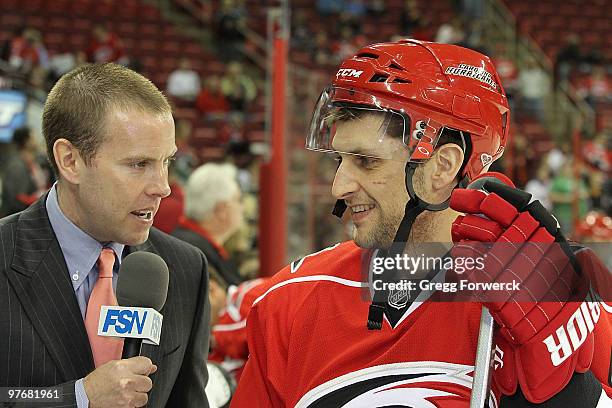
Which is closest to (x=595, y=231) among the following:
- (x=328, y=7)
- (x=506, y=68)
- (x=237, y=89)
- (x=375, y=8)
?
(x=237, y=89)

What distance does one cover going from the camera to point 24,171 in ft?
23.0

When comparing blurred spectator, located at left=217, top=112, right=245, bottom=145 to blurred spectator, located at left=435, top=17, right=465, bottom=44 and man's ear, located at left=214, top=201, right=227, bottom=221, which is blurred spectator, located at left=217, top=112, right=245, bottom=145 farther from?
man's ear, located at left=214, top=201, right=227, bottom=221

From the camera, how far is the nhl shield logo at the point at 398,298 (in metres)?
1.79

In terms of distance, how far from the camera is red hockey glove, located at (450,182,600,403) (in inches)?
56.8

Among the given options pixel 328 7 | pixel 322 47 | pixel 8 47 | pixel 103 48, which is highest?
pixel 328 7

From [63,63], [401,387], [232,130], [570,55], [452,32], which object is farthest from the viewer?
[570,55]

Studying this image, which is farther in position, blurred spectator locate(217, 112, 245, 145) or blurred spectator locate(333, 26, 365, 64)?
blurred spectator locate(333, 26, 365, 64)

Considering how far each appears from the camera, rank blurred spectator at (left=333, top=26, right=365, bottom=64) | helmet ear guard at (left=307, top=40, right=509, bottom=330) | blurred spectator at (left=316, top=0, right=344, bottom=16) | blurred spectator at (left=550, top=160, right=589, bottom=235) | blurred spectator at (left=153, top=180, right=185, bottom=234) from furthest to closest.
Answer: blurred spectator at (left=316, top=0, right=344, bottom=16)
blurred spectator at (left=333, top=26, right=365, bottom=64)
blurred spectator at (left=550, top=160, right=589, bottom=235)
blurred spectator at (left=153, top=180, right=185, bottom=234)
helmet ear guard at (left=307, top=40, right=509, bottom=330)

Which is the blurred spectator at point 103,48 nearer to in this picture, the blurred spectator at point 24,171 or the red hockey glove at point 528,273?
the blurred spectator at point 24,171

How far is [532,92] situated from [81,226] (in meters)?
12.6

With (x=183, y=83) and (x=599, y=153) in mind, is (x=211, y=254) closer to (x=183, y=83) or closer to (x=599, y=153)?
(x=183, y=83)

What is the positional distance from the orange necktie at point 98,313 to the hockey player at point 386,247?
0.89ft

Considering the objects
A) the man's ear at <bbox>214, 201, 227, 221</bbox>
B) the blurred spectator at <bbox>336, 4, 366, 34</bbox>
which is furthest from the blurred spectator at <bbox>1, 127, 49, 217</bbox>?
the blurred spectator at <bbox>336, 4, 366, 34</bbox>

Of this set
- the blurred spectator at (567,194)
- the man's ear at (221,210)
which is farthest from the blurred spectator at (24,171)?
the blurred spectator at (567,194)
